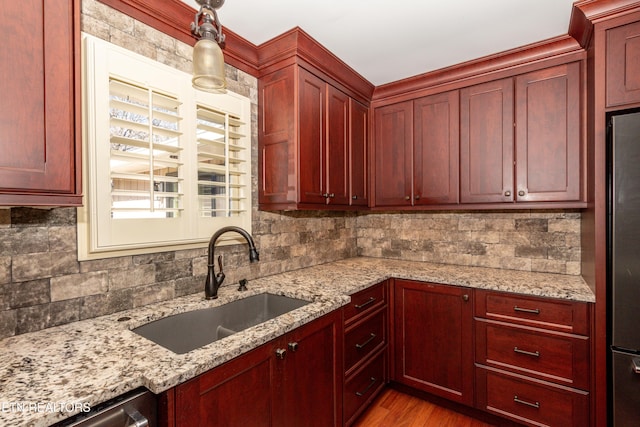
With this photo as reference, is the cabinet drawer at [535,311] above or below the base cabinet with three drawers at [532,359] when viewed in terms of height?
above

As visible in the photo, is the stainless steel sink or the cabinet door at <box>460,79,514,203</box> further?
the cabinet door at <box>460,79,514,203</box>

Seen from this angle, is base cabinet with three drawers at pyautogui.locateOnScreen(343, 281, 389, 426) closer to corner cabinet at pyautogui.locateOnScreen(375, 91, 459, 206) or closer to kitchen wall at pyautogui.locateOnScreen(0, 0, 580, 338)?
kitchen wall at pyautogui.locateOnScreen(0, 0, 580, 338)

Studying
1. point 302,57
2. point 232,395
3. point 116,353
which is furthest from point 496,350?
point 302,57

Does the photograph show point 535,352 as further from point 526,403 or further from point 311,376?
point 311,376

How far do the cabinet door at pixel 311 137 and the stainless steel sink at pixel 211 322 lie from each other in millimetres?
640

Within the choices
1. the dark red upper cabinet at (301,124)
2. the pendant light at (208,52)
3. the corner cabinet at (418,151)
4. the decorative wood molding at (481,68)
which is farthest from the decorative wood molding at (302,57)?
the pendant light at (208,52)

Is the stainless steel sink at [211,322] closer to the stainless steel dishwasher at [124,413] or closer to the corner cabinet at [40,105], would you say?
the stainless steel dishwasher at [124,413]

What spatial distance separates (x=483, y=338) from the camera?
1952 millimetres

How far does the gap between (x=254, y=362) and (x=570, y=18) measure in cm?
236

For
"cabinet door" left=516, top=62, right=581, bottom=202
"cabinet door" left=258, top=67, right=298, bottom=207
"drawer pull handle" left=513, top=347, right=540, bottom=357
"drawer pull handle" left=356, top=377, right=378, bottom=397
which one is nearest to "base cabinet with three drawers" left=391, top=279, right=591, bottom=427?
"drawer pull handle" left=513, top=347, right=540, bottom=357

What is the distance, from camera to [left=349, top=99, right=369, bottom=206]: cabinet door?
2.46 m

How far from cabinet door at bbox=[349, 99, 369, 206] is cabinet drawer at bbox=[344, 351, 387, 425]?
1.17 meters

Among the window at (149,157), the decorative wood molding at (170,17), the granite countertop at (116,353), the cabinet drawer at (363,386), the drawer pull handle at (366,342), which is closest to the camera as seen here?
the granite countertop at (116,353)

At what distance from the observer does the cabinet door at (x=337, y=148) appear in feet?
7.23
